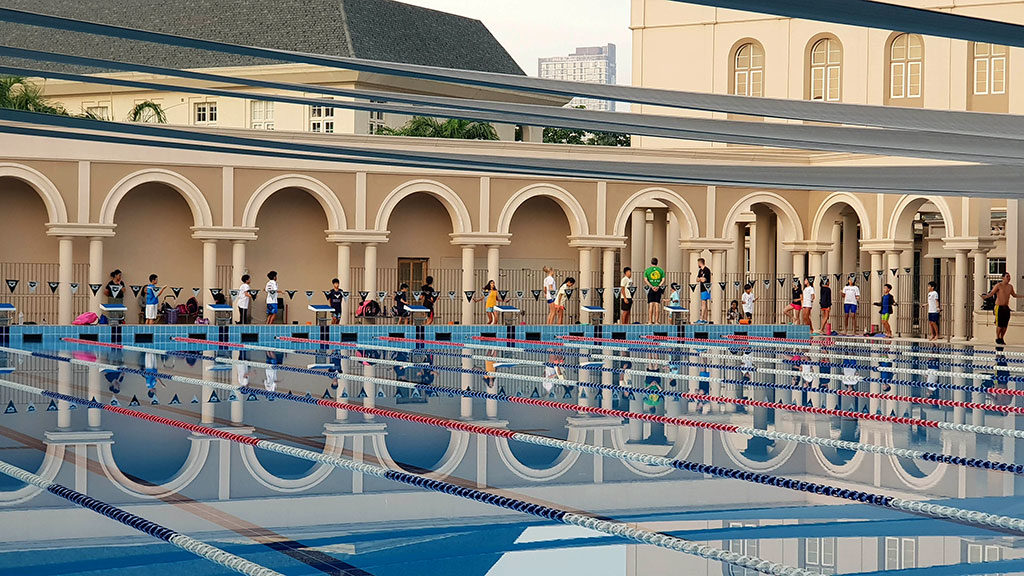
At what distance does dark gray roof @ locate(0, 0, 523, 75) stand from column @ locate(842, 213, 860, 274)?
15.0 m

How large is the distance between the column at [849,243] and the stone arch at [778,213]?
3645 millimetres

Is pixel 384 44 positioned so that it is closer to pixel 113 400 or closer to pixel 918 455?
pixel 113 400

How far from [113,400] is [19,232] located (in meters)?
13.8

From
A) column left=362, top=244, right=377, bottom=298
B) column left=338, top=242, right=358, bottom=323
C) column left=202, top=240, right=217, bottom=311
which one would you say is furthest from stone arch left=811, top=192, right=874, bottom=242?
column left=202, top=240, right=217, bottom=311

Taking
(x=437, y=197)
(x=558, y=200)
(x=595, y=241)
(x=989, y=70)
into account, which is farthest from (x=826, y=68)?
(x=437, y=197)

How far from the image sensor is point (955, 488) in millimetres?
7738

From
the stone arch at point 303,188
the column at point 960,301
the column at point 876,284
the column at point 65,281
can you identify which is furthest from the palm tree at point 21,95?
the column at point 960,301

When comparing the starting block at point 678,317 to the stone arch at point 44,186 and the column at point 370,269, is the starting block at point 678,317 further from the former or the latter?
the stone arch at point 44,186

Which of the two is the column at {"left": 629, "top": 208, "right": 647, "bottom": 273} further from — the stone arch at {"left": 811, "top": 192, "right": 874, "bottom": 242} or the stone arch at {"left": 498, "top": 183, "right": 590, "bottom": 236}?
the stone arch at {"left": 498, "top": 183, "right": 590, "bottom": 236}

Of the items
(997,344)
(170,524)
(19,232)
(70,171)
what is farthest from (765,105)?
(19,232)

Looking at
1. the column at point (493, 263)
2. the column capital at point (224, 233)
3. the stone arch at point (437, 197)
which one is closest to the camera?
the column capital at point (224, 233)

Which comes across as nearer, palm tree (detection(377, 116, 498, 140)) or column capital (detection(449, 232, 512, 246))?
column capital (detection(449, 232, 512, 246))

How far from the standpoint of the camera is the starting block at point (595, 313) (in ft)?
82.4

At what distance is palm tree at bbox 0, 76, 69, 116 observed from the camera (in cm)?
3117
